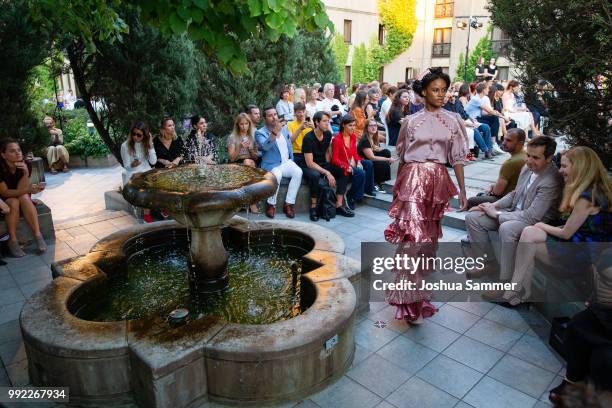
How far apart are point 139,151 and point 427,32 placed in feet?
111

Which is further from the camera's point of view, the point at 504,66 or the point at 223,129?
the point at 504,66

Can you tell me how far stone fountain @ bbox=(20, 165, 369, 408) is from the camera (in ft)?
11.0

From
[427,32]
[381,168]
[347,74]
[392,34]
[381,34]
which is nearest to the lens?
[381,168]

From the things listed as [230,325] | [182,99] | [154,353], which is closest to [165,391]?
[154,353]

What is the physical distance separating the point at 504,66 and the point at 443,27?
6372 millimetres

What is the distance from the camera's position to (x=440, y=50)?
120 ft

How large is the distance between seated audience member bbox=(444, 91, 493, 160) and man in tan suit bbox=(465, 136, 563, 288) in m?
5.87

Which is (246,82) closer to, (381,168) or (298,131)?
(298,131)

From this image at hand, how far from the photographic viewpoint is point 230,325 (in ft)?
11.9

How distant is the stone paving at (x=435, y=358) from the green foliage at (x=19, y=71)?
2.29 meters

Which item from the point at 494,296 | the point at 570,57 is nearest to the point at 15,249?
the point at 494,296

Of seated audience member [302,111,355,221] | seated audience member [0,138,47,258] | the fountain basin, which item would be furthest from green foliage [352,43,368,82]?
the fountain basin

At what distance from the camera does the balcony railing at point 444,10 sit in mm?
35375

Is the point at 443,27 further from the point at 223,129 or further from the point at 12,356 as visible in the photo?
the point at 12,356
